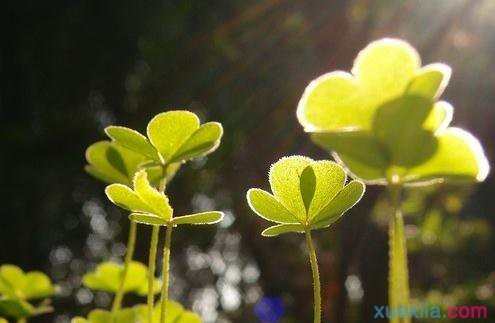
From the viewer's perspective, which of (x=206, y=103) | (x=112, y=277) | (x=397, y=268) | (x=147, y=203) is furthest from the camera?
(x=206, y=103)

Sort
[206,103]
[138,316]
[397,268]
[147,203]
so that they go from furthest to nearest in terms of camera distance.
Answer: [206,103] → [138,316] → [147,203] → [397,268]

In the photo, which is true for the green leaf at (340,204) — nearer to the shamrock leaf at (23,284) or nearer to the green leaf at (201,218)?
the green leaf at (201,218)

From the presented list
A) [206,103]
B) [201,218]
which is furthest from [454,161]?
[206,103]

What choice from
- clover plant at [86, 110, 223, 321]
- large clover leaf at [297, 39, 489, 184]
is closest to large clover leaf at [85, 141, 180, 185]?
clover plant at [86, 110, 223, 321]

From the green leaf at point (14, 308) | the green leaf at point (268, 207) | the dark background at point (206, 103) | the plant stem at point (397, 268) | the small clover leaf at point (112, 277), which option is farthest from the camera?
the dark background at point (206, 103)

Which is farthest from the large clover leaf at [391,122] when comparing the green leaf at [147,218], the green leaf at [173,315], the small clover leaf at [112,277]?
the small clover leaf at [112,277]

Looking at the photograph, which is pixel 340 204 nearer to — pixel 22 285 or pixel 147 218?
pixel 147 218

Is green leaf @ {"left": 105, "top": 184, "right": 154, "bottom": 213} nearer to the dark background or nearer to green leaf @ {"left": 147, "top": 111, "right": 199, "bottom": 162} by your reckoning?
green leaf @ {"left": 147, "top": 111, "right": 199, "bottom": 162}

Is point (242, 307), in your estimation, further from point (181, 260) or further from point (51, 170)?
point (51, 170)
